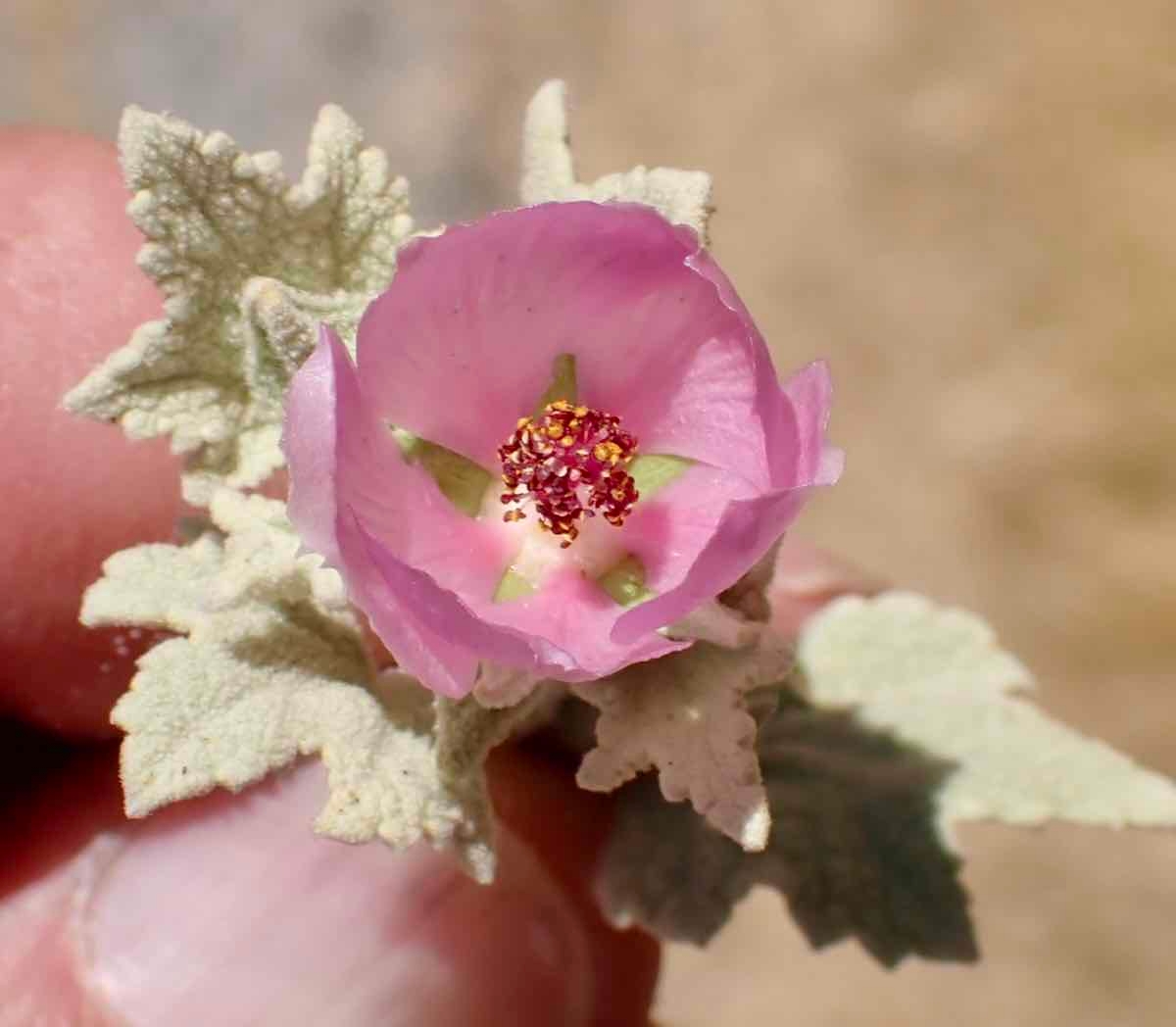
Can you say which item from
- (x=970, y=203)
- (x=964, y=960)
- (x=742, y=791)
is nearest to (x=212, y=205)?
(x=742, y=791)

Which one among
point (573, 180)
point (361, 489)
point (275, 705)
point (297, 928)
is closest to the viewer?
point (361, 489)

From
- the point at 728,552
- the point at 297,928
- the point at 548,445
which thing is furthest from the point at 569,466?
the point at 297,928

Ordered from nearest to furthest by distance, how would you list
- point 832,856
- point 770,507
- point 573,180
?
point 770,507 → point 573,180 → point 832,856

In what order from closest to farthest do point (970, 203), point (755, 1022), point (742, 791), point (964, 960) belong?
point (742, 791) → point (964, 960) → point (755, 1022) → point (970, 203)

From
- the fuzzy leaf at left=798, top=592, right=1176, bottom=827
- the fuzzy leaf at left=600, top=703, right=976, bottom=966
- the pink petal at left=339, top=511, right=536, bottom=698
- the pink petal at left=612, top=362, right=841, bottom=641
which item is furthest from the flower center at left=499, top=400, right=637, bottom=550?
the fuzzy leaf at left=798, top=592, right=1176, bottom=827

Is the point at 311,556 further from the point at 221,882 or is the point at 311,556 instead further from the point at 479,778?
the point at 221,882

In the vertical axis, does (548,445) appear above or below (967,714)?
above

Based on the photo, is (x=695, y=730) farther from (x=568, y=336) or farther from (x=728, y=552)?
(x=568, y=336)
